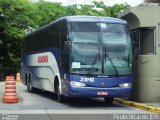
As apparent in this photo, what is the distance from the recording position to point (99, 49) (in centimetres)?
1819

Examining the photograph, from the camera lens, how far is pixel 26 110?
1702cm

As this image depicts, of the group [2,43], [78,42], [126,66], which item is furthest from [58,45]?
[2,43]

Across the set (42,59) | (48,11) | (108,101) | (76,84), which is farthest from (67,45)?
(48,11)

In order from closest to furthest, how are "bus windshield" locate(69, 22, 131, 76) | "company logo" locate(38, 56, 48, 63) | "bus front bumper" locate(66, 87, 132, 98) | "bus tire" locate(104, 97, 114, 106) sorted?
"bus front bumper" locate(66, 87, 132, 98), "bus windshield" locate(69, 22, 131, 76), "bus tire" locate(104, 97, 114, 106), "company logo" locate(38, 56, 48, 63)

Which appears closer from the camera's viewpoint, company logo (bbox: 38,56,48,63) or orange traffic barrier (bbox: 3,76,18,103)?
orange traffic barrier (bbox: 3,76,18,103)

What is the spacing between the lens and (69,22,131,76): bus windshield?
18.0m

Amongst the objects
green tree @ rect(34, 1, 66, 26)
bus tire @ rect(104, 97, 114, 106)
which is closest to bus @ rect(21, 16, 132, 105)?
bus tire @ rect(104, 97, 114, 106)

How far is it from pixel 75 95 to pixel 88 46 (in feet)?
6.30

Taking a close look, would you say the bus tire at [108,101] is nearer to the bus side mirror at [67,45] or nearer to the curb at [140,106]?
the curb at [140,106]

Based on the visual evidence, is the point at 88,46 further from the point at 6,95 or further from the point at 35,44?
the point at 35,44

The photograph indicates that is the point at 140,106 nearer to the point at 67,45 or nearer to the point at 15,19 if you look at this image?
the point at 67,45

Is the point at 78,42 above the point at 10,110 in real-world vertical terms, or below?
above

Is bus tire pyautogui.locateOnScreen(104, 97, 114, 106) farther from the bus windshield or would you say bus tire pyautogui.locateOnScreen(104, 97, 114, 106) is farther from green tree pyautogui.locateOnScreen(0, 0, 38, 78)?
green tree pyautogui.locateOnScreen(0, 0, 38, 78)

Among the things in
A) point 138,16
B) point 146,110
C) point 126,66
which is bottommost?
point 146,110
